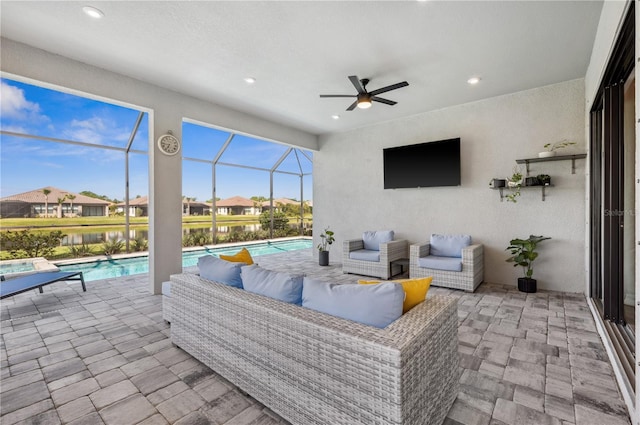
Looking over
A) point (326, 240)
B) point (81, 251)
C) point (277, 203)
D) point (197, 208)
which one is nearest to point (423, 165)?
point (326, 240)

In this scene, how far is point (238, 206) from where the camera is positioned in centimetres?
905

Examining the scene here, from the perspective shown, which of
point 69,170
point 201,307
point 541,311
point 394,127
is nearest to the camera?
point 201,307

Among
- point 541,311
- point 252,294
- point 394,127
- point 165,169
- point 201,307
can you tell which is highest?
point 394,127

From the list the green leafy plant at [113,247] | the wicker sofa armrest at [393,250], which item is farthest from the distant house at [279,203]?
the wicker sofa armrest at [393,250]

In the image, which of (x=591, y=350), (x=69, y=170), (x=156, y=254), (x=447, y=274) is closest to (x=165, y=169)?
(x=156, y=254)

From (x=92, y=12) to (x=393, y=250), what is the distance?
15.8ft

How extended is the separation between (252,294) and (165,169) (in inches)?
125

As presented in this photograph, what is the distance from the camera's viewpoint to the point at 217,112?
4805 millimetres

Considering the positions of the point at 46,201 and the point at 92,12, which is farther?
the point at 46,201

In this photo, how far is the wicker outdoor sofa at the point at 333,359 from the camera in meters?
1.16

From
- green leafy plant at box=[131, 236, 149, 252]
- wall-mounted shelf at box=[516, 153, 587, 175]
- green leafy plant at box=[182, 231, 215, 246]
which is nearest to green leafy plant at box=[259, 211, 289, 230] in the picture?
green leafy plant at box=[182, 231, 215, 246]

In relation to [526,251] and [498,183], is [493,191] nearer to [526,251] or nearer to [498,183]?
[498,183]

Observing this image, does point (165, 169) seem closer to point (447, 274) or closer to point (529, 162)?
point (447, 274)

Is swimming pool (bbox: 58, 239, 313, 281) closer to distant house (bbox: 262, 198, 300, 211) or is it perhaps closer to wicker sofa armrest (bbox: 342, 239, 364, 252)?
distant house (bbox: 262, 198, 300, 211)
